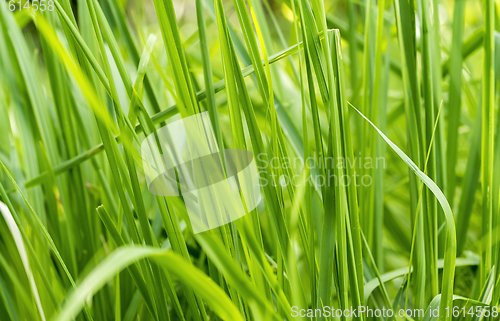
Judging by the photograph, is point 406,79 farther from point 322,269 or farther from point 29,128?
point 29,128

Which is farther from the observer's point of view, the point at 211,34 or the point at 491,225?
the point at 211,34

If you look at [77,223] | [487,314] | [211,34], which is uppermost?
[211,34]

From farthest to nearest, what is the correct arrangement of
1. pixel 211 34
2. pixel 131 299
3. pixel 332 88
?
pixel 211 34 → pixel 131 299 → pixel 332 88

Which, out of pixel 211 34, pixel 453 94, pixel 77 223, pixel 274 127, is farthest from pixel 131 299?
pixel 211 34

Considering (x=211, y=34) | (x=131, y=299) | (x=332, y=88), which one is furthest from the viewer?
(x=211, y=34)

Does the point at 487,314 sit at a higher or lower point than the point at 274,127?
lower

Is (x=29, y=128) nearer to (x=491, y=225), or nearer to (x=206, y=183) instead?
(x=206, y=183)

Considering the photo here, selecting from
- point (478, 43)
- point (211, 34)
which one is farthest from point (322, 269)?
point (211, 34)
